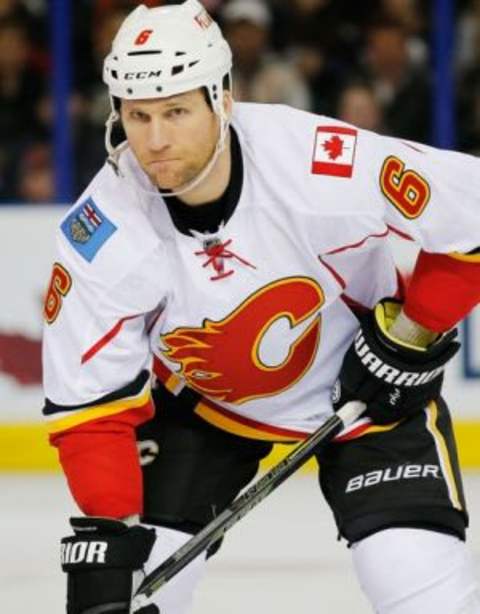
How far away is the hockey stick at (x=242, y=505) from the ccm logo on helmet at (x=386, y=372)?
0.26 feet

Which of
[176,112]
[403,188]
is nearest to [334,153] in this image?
[403,188]

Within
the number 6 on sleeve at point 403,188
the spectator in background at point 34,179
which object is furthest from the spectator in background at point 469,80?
the number 6 on sleeve at point 403,188

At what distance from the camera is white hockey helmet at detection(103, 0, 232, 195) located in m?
3.41

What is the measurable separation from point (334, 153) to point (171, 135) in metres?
0.30

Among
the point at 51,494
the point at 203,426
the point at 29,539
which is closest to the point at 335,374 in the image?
the point at 203,426

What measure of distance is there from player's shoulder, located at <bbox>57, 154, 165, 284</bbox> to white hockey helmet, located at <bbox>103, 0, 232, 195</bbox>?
0.22 ft

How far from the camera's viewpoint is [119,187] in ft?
11.6

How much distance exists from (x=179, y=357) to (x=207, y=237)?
0.24m

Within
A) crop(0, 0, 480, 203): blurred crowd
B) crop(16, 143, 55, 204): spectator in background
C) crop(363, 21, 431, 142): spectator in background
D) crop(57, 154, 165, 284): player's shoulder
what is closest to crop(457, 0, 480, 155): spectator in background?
crop(0, 0, 480, 203): blurred crowd

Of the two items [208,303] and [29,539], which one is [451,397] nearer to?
[29,539]

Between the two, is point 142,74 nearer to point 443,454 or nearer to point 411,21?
point 443,454

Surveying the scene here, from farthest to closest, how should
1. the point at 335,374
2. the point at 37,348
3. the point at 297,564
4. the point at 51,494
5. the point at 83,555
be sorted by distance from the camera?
the point at 37,348
the point at 51,494
the point at 297,564
the point at 335,374
the point at 83,555

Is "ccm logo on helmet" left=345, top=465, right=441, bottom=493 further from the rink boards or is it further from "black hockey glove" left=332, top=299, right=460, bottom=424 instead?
the rink boards

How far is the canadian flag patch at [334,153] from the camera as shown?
140 inches
